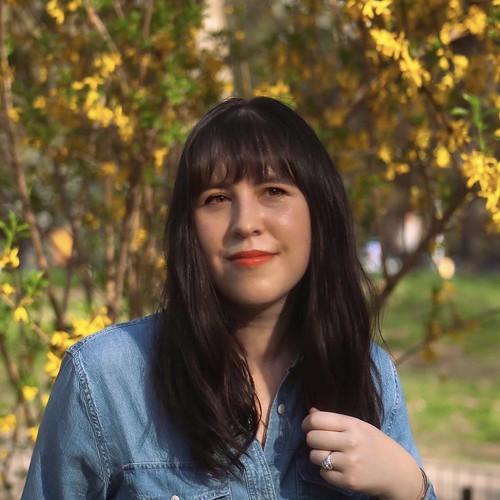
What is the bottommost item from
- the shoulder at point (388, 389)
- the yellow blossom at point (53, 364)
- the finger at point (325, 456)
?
the finger at point (325, 456)

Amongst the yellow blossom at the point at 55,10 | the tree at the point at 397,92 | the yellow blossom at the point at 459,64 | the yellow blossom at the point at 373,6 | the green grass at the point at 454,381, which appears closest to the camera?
the yellow blossom at the point at 373,6

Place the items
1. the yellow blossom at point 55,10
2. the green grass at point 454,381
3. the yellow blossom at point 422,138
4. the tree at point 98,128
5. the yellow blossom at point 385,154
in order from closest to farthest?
the yellow blossom at point 55,10 → the tree at point 98,128 → the yellow blossom at point 422,138 → the yellow blossom at point 385,154 → the green grass at point 454,381

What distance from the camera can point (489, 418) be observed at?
7.38 metres

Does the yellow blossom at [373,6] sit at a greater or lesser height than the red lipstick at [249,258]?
greater

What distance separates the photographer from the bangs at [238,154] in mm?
1533

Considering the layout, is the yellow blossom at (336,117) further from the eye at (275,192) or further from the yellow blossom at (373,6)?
the eye at (275,192)

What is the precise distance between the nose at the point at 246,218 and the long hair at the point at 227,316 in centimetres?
→ 4

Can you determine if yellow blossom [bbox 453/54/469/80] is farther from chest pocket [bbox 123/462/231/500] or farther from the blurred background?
chest pocket [bbox 123/462/231/500]

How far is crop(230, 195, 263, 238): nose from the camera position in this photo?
1.50 metres

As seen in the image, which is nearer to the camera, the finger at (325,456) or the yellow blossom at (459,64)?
the finger at (325,456)

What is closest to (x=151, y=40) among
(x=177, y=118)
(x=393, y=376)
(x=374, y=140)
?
(x=177, y=118)

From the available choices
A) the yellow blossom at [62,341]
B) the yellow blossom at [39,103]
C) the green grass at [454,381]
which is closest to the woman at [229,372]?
the yellow blossom at [62,341]

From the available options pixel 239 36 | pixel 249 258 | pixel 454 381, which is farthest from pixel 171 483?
pixel 454 381

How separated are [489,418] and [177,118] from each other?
480cm
